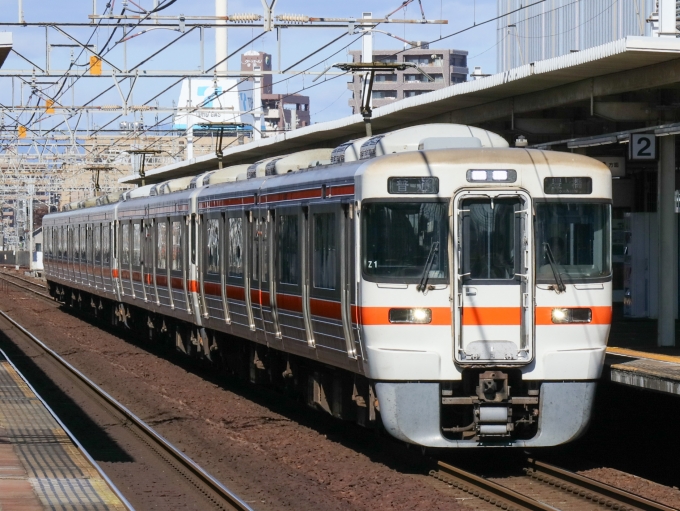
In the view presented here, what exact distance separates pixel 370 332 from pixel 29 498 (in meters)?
2.97

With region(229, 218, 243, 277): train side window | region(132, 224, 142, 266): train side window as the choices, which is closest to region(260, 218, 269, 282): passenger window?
region(229, 218, 243, 277): train side window

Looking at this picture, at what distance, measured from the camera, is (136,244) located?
70.7ft

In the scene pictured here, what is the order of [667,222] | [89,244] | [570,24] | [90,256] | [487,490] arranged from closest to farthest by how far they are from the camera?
[487,490] < [667,222] < [90,256] < [89,244] < [570,24]

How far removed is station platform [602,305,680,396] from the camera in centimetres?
973

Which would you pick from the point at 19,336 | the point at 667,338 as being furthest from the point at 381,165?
the point at 19,336

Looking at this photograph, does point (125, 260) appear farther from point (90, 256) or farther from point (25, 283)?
point (25, 283)

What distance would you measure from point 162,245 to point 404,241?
10.0 m

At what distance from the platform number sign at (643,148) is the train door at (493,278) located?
3576mm

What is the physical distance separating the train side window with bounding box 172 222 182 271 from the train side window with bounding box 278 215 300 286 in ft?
17.7

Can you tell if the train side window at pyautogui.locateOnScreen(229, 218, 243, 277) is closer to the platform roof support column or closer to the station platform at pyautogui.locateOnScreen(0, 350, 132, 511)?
the station platform at pyautogui.locateOnScreen(0, 350, 132, 511)

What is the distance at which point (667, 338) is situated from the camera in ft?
42.9

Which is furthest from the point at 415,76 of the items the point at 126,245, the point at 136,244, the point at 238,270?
the point at 238,270

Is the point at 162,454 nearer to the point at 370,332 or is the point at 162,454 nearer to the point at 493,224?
the point at 370,332

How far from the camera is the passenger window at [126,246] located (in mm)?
22364
